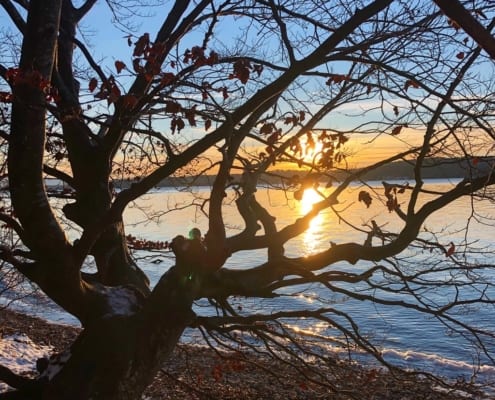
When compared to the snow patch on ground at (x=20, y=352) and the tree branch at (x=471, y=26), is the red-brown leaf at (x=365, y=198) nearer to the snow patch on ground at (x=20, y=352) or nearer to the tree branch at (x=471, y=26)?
the tree branch at (x=471, y=26)

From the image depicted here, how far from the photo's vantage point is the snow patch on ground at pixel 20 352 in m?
11.6

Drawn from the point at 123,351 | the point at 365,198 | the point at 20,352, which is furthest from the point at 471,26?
the point at 20,352

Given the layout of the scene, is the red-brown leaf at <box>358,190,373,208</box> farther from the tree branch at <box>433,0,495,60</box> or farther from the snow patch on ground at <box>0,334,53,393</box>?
the snow patch on ground at <box>0,334,53,393</box>

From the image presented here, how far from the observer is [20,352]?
41.6ft

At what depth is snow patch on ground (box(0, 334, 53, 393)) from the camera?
457 inches

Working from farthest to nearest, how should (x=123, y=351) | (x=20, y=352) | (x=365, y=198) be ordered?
(x=20, y=352) → (x=365, y=198) → (x=123, y=351)

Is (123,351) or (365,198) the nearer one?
(123,351)

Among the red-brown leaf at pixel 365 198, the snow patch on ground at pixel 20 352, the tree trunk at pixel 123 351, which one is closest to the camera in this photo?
the tree trunk at pixel 123 351

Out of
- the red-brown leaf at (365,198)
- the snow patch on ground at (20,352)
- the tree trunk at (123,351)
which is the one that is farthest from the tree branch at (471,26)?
the snow patch on ground at (20,352)

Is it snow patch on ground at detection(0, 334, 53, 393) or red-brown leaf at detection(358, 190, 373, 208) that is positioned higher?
red-brown leaf at detection(358, 190, 373, 208)

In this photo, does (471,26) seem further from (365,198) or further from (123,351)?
(123,351)

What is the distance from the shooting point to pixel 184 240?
13.7 ft

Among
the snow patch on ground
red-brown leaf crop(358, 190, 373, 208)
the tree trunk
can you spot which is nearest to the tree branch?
red-brown leaf crop(358, 190, 373, 208)

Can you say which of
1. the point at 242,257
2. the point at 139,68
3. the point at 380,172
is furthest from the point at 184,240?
the point at 242,257
